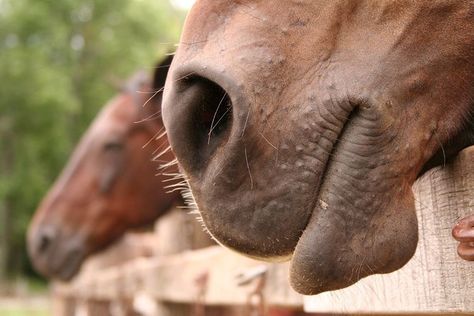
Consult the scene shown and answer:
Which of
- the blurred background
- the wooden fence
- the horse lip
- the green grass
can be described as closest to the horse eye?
the wooden fence

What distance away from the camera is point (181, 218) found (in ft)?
14.3

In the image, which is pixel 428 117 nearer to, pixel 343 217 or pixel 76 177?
pixel 343 217

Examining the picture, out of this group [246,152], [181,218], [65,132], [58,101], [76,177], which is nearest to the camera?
[246,152]

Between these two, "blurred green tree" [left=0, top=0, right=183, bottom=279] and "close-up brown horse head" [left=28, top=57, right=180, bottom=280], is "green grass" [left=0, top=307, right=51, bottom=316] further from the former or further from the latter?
"close-up brown horse head" [left=28, top=57, right=180, bottom=280]

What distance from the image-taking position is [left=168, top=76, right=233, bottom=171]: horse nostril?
1121 millimetres

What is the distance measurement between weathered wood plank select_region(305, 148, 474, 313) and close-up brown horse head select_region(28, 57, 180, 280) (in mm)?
3858

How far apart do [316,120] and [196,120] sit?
185 millimetres

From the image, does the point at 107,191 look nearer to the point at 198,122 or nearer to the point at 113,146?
the point at 113,146

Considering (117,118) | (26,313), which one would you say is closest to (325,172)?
(117,118)

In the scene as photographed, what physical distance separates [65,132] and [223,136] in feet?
81.1

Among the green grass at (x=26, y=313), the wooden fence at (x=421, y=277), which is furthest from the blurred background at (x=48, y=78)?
the wooden fence at (x=421, y=277)

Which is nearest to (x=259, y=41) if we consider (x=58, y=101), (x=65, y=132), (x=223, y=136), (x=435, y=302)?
(x=223, y=136)

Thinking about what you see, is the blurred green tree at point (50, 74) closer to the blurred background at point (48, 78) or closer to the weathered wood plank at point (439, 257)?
the blurred background at point (48, 78)

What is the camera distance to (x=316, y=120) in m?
1.11
